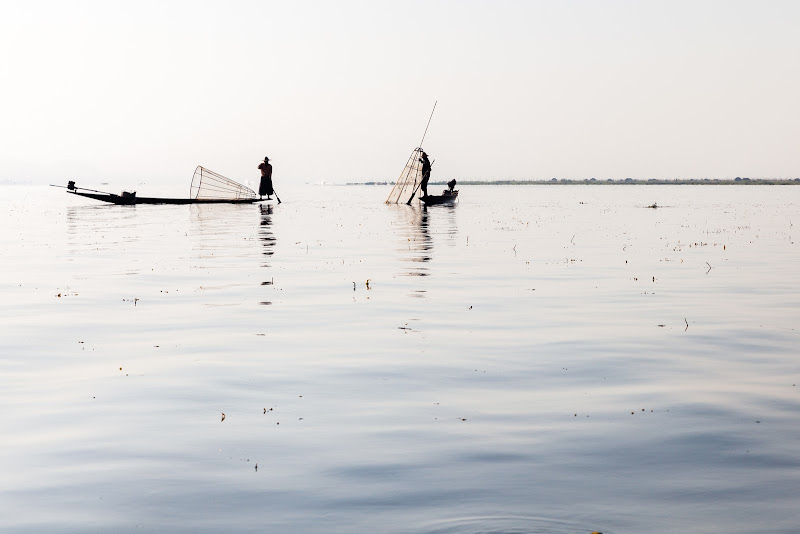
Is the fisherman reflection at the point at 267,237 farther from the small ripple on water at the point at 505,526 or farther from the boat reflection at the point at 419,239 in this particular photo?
the small ripple on water at the point at 505,526

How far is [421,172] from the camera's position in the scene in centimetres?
5622

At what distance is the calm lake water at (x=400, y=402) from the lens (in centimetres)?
591

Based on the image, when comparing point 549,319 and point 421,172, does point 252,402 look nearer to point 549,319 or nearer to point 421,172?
point 549,319

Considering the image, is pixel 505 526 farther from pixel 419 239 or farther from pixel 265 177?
pixel 265 177

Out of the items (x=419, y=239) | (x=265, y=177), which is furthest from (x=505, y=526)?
(x=265, y=177)

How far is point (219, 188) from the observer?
60.1 metres

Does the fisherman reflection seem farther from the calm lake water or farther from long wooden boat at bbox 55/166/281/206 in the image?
long wooden boat at bbox 55/166/281/206

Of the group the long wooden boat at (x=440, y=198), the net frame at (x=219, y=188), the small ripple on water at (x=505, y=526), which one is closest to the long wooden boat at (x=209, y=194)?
the net frame at (x=219, y=188)

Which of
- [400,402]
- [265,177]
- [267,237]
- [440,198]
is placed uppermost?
[265,177]

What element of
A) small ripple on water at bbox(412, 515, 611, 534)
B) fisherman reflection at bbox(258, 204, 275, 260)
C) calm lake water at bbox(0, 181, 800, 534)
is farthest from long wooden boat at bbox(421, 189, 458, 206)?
small ripple on water at bbox(412, 515, 611, 534)

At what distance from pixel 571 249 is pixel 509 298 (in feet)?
39.5

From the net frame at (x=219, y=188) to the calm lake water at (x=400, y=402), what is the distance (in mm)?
38430

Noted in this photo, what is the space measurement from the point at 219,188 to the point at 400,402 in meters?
53.2

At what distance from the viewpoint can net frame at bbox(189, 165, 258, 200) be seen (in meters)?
58.2
